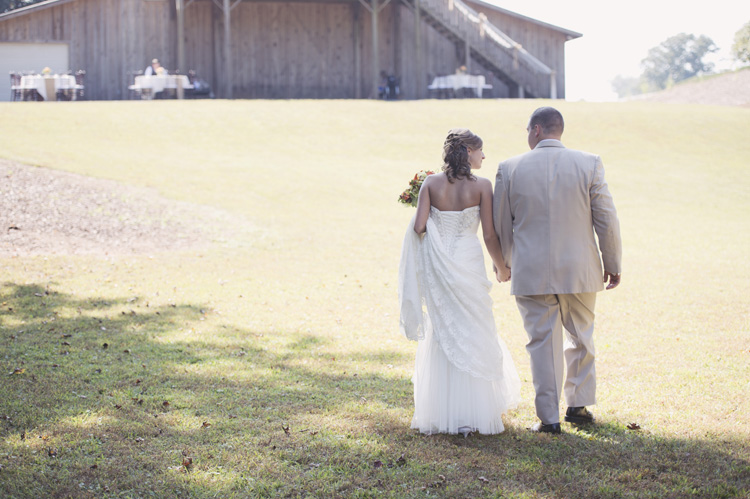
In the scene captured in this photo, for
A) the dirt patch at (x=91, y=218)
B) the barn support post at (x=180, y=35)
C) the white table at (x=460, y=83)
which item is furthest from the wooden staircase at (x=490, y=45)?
the dirt patch at (x=91, y=218)

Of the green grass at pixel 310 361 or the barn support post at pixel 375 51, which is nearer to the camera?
the green grass at pixel 310 361

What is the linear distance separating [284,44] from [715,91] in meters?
30.7

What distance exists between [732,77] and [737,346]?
160 ft

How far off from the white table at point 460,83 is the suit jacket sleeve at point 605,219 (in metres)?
27.6

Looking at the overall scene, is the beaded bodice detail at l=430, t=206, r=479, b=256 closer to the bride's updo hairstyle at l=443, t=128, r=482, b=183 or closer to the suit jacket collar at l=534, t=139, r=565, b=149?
the bride's updo hairstyle at l=443, t=128, r=482, b=183

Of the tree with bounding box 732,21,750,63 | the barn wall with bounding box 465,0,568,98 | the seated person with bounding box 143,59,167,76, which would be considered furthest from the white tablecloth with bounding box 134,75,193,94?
the tree with bounding box 732,21,750,63

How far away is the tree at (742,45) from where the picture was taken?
6381 centimetres

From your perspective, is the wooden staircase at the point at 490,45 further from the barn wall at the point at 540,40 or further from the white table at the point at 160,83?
the white table at the point at 160,83

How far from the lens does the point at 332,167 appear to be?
808 inches

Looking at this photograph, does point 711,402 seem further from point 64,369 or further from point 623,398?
point 64,369

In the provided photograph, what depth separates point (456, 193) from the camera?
15.7ft

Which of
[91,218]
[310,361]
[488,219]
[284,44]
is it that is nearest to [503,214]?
[488,219]

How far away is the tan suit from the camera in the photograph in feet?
15.4

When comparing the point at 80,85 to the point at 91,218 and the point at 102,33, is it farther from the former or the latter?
the point at 91,218
